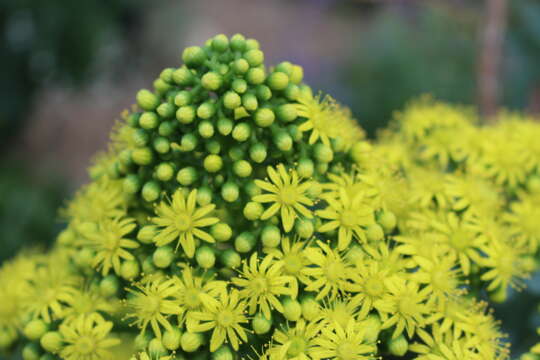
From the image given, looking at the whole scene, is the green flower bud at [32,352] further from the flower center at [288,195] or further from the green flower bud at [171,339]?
the flower center at [288,195]

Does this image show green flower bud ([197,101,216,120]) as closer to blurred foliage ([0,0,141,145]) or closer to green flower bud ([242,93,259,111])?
green flower bud ([242,93,259,111])

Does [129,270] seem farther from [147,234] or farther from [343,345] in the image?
[343,345]

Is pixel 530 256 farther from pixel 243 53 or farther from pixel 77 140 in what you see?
pixel 77 140

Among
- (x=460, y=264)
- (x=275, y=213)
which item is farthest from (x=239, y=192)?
(x=460, y=264)

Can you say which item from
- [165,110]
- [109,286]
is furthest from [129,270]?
[165,110]

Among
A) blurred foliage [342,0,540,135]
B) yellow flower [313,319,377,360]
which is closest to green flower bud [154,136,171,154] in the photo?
yellow flower [313,319,377,360]

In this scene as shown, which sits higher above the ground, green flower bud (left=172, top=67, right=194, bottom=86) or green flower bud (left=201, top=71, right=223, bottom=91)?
green flower bud (left=172, top=67, right=194, bottom=86)

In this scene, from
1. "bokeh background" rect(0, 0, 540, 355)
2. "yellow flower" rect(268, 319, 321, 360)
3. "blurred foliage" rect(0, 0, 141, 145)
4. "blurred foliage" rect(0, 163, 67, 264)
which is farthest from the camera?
"blurred foliage" rect(0, 0, 141, 145)
